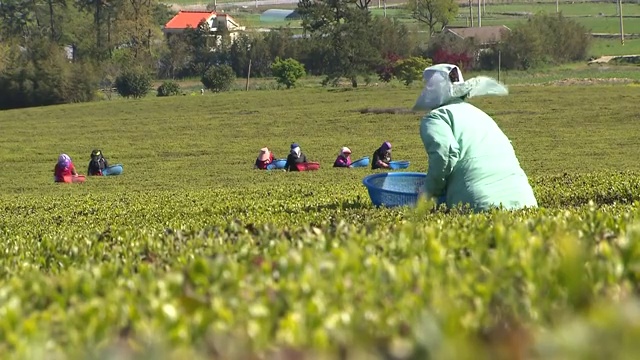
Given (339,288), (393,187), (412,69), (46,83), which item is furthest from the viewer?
(46,83)

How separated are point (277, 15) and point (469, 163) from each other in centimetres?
15211

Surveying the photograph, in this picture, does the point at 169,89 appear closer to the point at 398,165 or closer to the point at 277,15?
the point at 398,165

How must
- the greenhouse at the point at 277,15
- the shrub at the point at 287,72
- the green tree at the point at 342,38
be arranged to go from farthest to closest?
the greenhouse at the point at 277,15 < the shrub at the point at 287,72 < the green tree at the point at 342,38

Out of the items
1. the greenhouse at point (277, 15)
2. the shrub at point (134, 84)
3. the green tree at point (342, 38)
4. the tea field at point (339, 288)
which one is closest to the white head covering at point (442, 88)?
the tea field at point (339, 288)

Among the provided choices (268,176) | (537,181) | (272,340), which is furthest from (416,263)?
(268,176)

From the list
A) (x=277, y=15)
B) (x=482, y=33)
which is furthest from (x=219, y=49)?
(x=277, y=15)

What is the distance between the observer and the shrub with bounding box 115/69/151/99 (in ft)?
225

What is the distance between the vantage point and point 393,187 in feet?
40.4

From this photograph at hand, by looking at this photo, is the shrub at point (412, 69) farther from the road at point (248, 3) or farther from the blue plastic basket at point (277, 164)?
the road at point (248, 3)

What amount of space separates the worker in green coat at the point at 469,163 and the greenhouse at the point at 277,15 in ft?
457

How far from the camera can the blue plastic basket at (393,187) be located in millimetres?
10859

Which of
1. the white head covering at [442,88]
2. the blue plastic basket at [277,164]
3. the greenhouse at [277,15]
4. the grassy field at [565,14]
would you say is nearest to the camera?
the white head covering at [442,88]

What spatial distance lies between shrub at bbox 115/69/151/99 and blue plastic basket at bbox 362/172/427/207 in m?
57.7

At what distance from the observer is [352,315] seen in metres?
2.87
